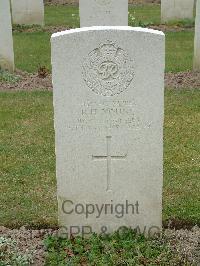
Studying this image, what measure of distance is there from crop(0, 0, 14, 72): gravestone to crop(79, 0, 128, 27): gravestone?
4.92 ft

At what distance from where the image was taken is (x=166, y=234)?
4547 millimetres

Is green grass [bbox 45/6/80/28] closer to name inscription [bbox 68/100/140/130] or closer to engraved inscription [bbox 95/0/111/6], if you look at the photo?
engraved inscription [bbox 95/0/111/6]

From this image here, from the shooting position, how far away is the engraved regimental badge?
411cm

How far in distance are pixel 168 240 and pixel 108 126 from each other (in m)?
1.03

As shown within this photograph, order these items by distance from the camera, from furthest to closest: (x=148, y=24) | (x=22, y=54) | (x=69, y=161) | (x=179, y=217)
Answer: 1. (x=148, y=24)
2. (x=22, y=54)
3. (x=179, y=217)
4. (x=69, y=161)

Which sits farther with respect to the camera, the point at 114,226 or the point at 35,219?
the point at 35,219

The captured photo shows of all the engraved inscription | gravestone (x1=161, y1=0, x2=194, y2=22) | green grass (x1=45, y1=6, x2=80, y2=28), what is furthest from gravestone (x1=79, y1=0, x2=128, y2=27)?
gravestone (x1=161, y1=0, x2=194, y2=22)

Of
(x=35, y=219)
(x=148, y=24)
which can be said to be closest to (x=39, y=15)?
(x=148, y=24)

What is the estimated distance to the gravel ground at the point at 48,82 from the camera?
9.30 meters

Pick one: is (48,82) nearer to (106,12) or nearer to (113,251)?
(106,12)

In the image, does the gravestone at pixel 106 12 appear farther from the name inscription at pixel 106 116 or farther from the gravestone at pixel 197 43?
the name inscription at pixel 106 116

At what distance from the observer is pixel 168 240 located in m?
4.45

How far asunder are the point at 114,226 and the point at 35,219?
2.73 ft

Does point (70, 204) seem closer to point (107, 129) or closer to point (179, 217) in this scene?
point (107, 129)
